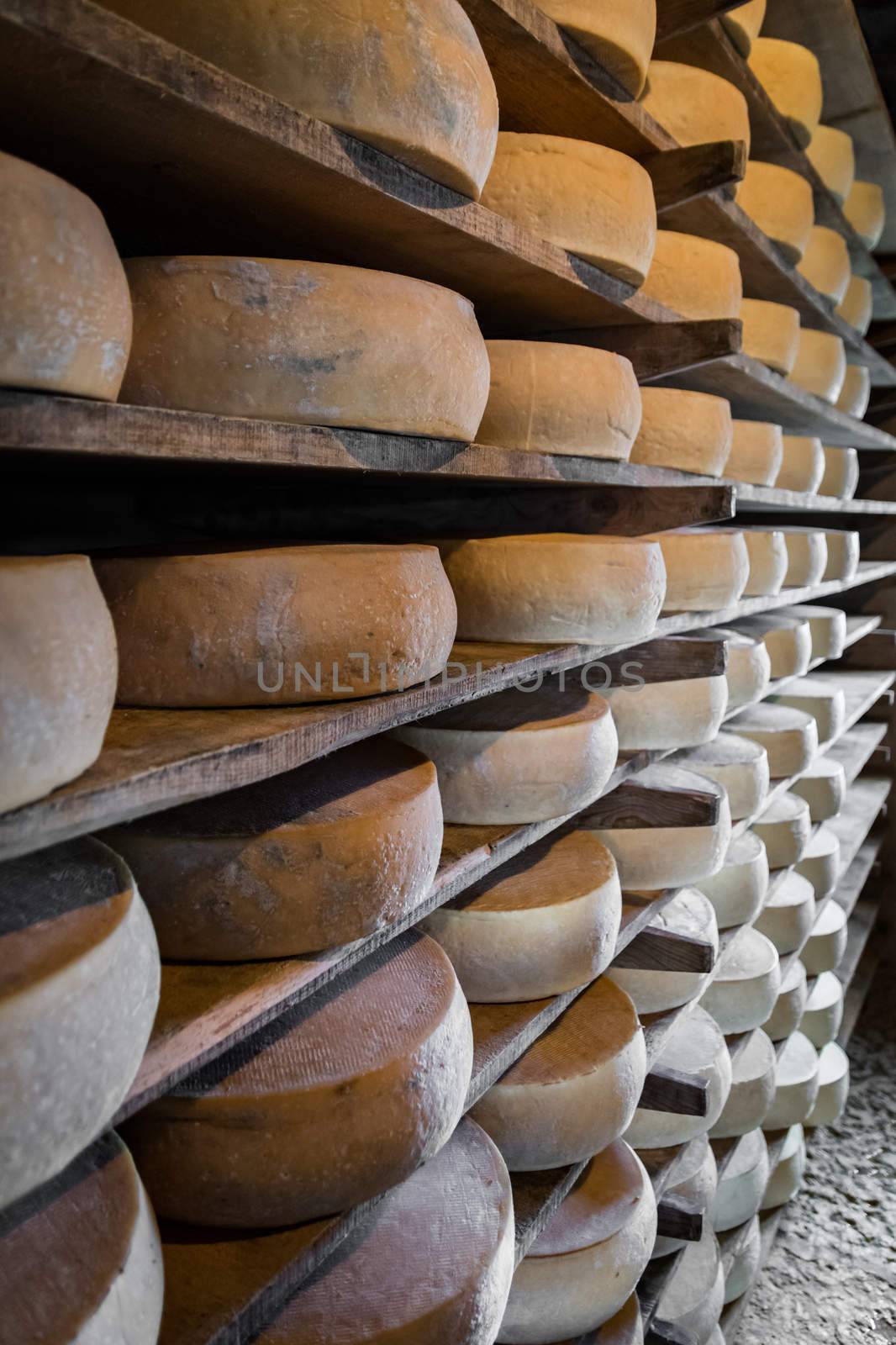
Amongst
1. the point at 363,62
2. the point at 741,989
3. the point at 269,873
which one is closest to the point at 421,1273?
the point at 269,873

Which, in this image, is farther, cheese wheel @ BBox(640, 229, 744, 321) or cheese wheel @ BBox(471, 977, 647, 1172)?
cheese wheel @ BBox(640, 229, 744, 321)

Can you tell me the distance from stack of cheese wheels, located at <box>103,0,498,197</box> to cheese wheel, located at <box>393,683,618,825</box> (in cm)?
72

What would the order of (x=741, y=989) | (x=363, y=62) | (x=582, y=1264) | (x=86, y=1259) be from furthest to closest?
1. (x=741, y=989)
2. (x=582, y=1264)
3. (x=363, y=62)
4. (x=86, y=1259)

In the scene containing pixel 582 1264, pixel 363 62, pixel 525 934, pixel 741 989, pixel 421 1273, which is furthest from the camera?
pixel 741 989

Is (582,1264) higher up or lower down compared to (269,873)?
lower down

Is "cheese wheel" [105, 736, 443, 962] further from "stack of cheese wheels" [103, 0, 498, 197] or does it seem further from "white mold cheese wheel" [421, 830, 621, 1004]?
"stack of cheese wheels" [103, 0, 498, 197]

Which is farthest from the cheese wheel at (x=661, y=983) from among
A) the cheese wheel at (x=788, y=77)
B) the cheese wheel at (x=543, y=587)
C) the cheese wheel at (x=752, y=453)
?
the cheese wheel at (x=788, y=77)

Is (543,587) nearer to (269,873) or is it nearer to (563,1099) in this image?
(269,873)

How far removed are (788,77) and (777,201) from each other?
1.43 feet

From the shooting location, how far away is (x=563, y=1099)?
4.82ft

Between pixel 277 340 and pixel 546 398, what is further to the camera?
pixel 546 398

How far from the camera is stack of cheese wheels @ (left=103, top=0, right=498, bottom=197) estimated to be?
32.2 inches

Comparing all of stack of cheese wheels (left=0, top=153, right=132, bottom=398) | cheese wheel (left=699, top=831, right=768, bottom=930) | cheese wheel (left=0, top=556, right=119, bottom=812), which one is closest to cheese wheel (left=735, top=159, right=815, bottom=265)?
cheese wheel (left=699, top=831, right=768, bottom=930)

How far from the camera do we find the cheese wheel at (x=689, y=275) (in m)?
1.78
